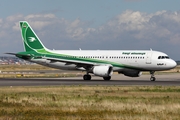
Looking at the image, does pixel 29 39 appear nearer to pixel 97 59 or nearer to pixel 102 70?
pixel 97 59

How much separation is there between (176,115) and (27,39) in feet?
159

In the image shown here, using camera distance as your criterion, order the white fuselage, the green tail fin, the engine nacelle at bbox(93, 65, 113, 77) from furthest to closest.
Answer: the green tail fin < the engine nacelle at bbox(93, 65, 113, 77) < the white fuselage

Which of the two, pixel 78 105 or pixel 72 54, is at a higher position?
pixel 72 54

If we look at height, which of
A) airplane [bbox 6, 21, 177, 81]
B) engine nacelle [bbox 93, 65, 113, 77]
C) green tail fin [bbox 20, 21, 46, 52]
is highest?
green tail fin [bbox 20, 21, 46, 52]

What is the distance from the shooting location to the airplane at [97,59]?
58.8 metres

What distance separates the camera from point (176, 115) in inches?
861

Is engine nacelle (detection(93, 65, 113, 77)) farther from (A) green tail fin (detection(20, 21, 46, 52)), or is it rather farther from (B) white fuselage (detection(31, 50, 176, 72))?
(A) green tail fin (detection(20, 21, 46, 52))

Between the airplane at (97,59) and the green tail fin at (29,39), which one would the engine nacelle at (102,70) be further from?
the green tail fin at (29,39)

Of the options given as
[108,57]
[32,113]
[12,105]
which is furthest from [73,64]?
[32,113]

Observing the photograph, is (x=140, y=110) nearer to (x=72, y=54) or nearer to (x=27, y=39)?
(x=72, y=54)

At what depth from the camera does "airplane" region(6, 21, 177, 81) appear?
58.8m

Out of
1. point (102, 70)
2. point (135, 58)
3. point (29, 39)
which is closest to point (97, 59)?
point (102, 70)

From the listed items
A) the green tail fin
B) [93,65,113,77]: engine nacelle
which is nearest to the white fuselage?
[93,65,113,77]: engine nacelle

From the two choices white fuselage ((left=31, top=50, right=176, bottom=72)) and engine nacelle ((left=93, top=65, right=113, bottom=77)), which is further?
engine nacelle ((left=93, top=65, right=113, bottom=77))
